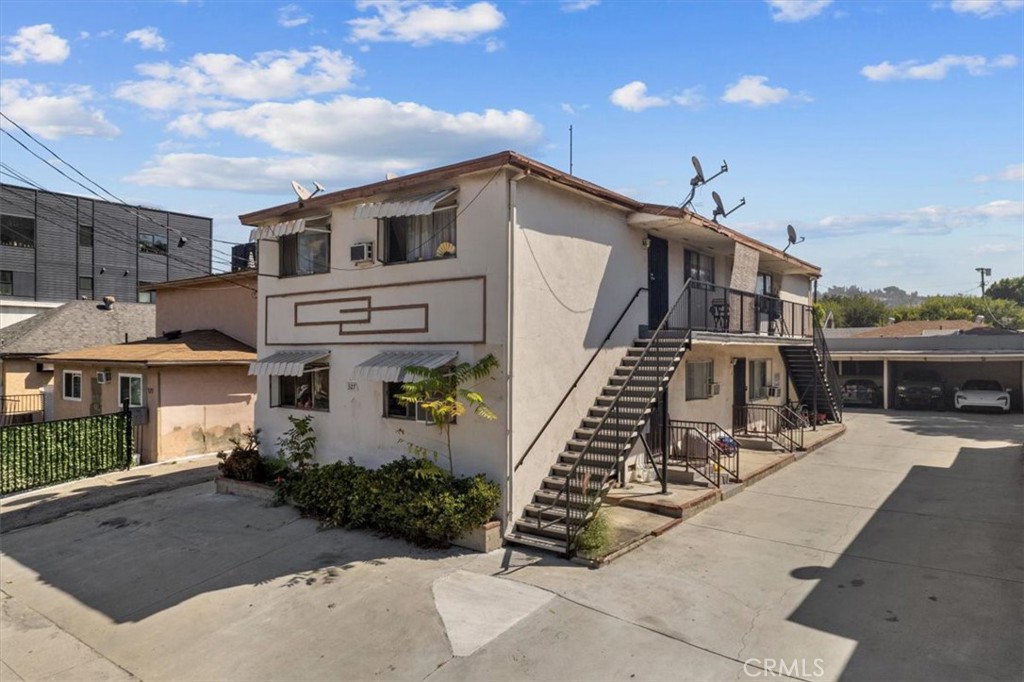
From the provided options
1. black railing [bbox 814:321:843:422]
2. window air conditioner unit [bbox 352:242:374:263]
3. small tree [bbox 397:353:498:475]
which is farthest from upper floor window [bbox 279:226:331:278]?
black railing [bbox 814:321:843:422]

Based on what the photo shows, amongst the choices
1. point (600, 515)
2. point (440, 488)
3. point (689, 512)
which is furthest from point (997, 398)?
point (440, 488)

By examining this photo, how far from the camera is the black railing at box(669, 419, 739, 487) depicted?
1199cm

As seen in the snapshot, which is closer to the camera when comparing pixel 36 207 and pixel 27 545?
pixel 27 545

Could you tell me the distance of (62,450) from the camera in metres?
14.1

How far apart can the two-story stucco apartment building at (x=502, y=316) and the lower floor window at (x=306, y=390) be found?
4cm

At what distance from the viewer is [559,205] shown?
1038cm

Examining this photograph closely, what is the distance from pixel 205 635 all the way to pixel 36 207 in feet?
149

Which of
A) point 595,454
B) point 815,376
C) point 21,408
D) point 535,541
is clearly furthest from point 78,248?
point 815,376

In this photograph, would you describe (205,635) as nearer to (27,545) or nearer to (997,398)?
(27,545)

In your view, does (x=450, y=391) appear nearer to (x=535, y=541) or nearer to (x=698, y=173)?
(x=535, y=541)

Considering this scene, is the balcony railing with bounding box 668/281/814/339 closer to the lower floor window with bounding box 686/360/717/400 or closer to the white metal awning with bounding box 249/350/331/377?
the lower floor window with bounding box 686/360/717/400

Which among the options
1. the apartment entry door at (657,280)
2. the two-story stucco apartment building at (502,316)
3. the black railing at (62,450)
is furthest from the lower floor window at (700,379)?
the black railing at (62,450)

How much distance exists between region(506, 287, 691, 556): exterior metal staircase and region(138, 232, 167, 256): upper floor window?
150 feet

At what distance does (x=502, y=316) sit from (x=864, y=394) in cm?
2530
